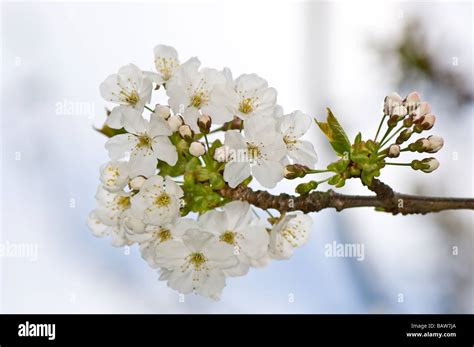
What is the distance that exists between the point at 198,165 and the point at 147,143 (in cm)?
14

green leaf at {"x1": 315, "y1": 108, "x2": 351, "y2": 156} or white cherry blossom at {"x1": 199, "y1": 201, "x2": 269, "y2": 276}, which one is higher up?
green leaf at {"x1": 315, "y1": 108, "x2": 351, "y2": 156}

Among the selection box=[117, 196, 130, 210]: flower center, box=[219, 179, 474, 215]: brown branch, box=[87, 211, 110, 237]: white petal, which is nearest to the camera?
box=[219, 179, 474, 215]: brown branch

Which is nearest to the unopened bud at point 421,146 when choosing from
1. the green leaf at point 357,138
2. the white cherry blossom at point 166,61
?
the green leaf at point 357,138

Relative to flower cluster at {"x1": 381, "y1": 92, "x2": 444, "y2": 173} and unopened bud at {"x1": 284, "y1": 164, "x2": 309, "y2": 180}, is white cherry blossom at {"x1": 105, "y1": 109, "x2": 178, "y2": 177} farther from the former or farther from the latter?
flower cluster at {"x1": 381, "y1": 92, "x2": 444, "y2": 173}

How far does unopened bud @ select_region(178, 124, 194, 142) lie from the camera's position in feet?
4.83

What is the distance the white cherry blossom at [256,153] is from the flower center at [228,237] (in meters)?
0.11

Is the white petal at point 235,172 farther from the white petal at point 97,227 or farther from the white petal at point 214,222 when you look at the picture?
the white petal at point 97,227

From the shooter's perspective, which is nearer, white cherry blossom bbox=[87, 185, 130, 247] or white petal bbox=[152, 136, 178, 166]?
white petal bbox=[152, 136, 178, 166]

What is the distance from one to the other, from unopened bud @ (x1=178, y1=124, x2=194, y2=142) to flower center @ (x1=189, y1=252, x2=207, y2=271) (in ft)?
0.91

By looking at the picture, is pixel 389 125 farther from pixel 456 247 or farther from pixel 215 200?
pixel 456 247

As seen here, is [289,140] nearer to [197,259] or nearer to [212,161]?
[212,161]

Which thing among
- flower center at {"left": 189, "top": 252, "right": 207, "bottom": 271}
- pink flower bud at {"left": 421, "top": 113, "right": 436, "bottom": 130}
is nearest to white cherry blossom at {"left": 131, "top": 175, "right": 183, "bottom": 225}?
flower center at {"left": 189, "top": 252, "right": 207, "bottom": 271}
